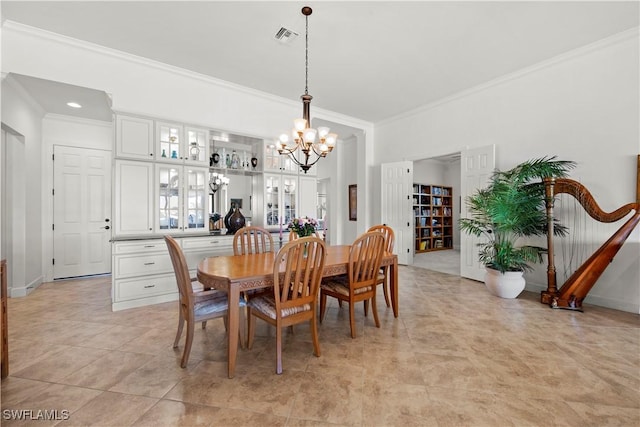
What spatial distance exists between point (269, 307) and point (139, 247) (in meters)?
2.28

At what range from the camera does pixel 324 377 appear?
1963 mm

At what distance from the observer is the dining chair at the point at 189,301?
6.67 feet

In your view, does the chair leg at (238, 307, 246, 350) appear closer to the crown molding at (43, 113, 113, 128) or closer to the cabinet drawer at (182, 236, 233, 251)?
the cabinet drawer at (182, 236, 233, 251)

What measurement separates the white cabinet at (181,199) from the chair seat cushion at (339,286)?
86.5 inches

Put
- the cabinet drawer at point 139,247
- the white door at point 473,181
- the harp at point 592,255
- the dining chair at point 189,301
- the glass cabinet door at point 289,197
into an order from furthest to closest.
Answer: the glass cabinet door at point 289,197
the white door at point 473,181
the cabinet drawer at point 139,247
the harp at point 592,255
the dining chair at point 189,301

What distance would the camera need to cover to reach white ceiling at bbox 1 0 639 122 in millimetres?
2787

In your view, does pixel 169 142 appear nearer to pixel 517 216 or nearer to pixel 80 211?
pixel 80 211

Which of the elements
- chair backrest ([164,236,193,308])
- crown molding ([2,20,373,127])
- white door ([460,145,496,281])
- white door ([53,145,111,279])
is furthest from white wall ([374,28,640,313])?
white door ([53,145,111,279])

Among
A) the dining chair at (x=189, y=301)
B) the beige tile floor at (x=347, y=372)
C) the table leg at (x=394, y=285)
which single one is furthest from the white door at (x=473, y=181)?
the dining chair at (x=189, y=301)

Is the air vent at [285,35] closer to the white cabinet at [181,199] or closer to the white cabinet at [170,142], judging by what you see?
the white cabinet at [170,142]

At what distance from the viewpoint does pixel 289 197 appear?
16.1 feet

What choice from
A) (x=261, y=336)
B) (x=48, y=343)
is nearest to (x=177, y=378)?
(x=261, y=336)

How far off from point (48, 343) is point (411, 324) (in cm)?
337

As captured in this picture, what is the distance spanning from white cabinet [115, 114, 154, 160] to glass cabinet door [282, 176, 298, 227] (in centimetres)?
203
